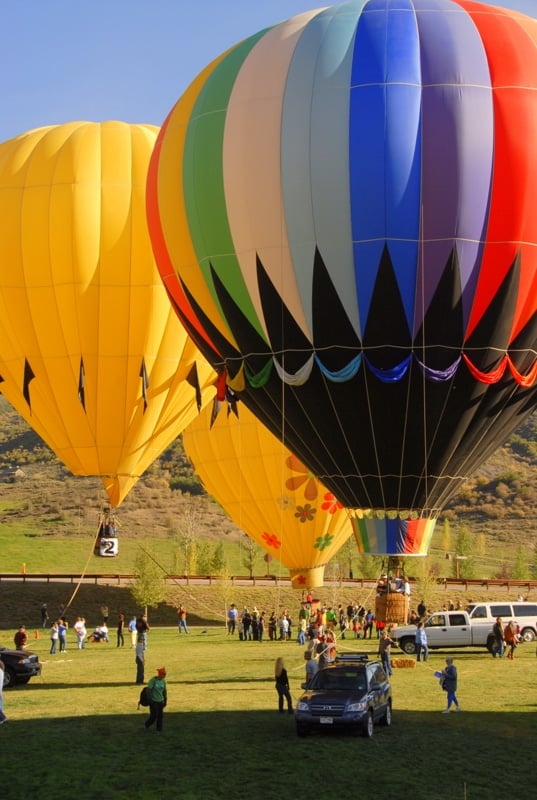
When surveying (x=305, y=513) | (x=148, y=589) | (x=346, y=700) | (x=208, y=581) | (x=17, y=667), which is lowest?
(x=346, y=700)

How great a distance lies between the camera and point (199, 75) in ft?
102

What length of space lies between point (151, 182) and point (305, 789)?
19.0 meters

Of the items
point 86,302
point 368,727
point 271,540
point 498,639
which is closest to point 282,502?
point 271,540

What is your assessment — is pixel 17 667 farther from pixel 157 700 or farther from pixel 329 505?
pixel 329 505

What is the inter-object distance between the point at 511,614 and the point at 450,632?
12.2 feet

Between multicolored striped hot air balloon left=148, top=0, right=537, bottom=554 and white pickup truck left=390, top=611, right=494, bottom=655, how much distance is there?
326 inches

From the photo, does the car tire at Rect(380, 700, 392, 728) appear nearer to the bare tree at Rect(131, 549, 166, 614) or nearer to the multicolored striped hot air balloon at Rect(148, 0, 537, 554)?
the multicolored striped hot air balloon at Rect(148, 0, 537, 554)

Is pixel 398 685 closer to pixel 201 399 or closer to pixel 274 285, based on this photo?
pixel 274 285

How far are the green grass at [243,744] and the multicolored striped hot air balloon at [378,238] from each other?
511 centimetres

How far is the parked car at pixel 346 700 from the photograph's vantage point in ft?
65.5

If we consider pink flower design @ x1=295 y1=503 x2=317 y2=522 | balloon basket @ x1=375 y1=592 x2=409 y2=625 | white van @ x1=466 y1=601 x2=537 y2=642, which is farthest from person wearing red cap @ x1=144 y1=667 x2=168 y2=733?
pink flower design @ x1=295 y1=503 x2=317 y2=522

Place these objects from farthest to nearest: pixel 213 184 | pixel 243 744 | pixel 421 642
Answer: pixel 421 642, pixel 213 184, pixel 243 744

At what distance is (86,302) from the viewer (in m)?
35.6

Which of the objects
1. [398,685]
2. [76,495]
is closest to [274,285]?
[398,685]
